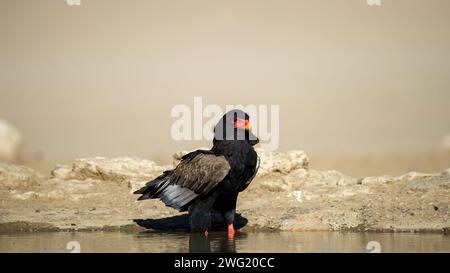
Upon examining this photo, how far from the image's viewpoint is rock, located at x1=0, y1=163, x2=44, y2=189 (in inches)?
657

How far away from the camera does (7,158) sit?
89.7 ft

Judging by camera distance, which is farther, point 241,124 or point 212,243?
point 241,124

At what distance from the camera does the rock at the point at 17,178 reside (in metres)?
16.7

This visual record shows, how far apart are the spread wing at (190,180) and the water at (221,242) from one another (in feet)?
1.89

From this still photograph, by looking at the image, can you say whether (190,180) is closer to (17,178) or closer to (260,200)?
(260,200)

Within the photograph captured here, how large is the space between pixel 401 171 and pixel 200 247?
1230 cm

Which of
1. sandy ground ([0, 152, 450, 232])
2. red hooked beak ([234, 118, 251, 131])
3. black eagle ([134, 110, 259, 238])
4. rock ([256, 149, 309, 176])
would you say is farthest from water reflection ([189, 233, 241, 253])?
rock ([256, 149, 309, 176])

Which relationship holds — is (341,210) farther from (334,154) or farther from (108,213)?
(334,154)

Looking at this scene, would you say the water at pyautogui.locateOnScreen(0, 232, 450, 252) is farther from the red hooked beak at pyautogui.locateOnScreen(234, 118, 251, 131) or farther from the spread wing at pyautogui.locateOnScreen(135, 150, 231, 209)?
the red hooked beak at pyautogui.locateOnScreen(234, 118, 251, 131)

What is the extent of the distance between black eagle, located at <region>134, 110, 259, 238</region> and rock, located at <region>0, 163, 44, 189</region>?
14.0ft

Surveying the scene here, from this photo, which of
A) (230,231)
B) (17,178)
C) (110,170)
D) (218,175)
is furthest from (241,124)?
(17,178)

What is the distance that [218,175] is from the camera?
1255 cm

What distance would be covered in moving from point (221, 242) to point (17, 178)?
227 inches
